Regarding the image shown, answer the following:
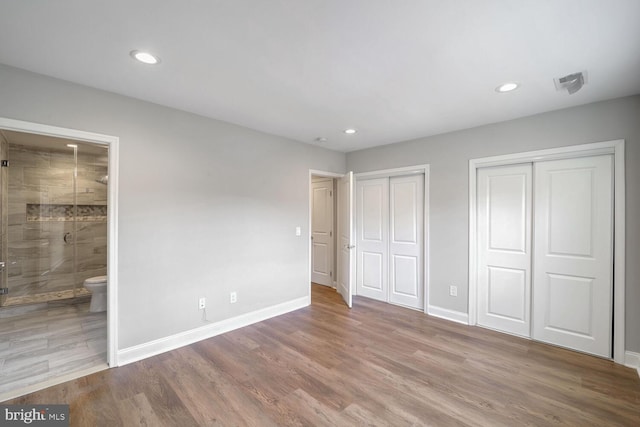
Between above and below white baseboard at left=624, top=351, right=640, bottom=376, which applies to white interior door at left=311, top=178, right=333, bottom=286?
above

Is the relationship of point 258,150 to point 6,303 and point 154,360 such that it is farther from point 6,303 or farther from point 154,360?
point 6,303

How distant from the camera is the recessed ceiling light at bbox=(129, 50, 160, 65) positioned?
1.88 m

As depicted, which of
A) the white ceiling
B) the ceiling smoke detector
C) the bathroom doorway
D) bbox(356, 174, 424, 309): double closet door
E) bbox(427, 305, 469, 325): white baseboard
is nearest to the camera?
the white ceiling

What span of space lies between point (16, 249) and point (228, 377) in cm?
410

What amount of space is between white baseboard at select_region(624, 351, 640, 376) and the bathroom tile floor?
4.77 m

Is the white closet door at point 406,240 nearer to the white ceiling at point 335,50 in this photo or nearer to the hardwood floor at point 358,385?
the hardwood floor at point 358,385

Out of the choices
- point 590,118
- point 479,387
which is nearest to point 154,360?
point 479,387

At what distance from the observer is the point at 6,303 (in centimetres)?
381

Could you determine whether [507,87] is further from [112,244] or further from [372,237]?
[112,244]

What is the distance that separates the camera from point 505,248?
3.27 m

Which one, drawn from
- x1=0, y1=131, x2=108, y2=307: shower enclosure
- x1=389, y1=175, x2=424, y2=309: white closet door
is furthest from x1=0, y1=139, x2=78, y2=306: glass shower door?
x1=389, y1=175, x2=424, y2=309: white closet door

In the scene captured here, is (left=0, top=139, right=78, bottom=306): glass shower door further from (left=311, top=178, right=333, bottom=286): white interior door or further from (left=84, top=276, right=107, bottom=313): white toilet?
(left=311, top=178, right=333, bottom=286): white interior door

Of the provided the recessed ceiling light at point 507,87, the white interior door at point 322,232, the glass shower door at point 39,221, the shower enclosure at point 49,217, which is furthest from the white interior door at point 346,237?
the glass shower door at point 39,221

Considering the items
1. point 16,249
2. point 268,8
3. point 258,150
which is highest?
point 268,8
